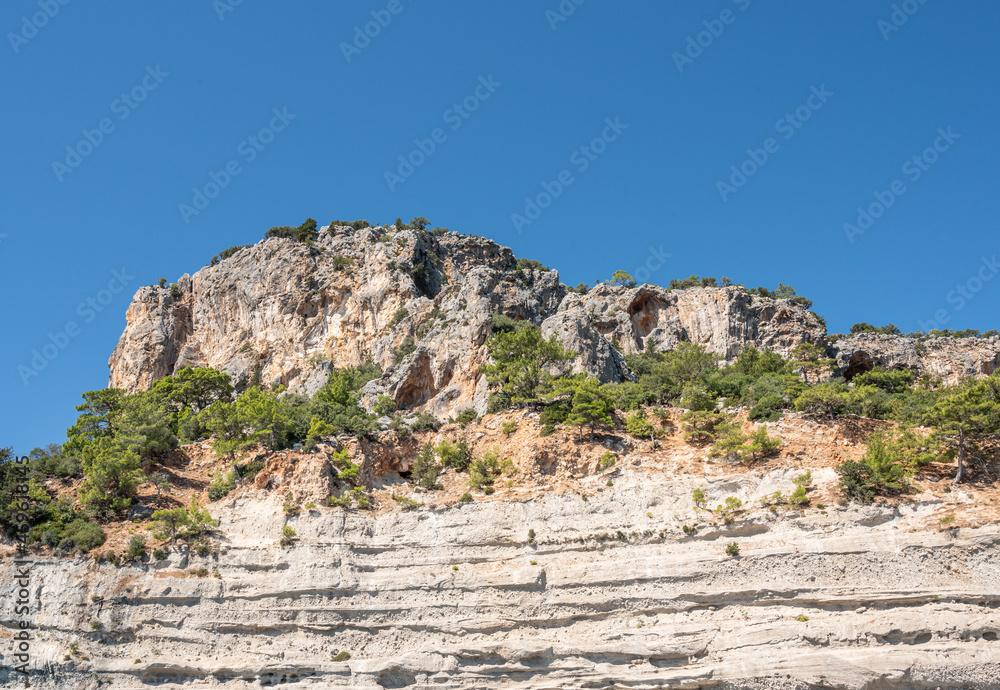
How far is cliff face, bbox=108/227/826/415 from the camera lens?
56.7m

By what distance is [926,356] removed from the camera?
218 ft

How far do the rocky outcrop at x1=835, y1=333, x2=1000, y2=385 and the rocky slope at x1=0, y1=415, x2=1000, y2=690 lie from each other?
34.0m

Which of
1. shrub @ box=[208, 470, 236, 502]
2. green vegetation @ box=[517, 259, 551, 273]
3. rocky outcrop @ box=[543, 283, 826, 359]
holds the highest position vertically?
green vegetation @ box=[517, 259, 551, 273]

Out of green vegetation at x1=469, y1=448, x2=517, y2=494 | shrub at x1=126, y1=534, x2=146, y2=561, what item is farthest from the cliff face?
shrub at x1=126, y1=534, x2=146, y2=561

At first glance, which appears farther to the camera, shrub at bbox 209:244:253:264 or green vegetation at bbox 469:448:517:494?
shrub at bbox 209:244:253:264

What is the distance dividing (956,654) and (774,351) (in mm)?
38454

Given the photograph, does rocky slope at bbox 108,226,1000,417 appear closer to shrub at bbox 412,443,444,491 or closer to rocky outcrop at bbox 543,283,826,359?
rocky outcrop at bbox 543,283,826,359

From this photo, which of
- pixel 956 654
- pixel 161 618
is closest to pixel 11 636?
pixel 161 618

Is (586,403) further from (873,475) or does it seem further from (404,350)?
(404,350)

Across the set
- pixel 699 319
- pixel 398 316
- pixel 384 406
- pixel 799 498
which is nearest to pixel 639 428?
pixel 799 498

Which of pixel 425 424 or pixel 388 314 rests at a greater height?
pixel 388 314

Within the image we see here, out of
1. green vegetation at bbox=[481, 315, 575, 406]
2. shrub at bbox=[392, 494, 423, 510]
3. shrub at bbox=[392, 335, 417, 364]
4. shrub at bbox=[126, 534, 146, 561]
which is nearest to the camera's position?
shrub at bbox=[126, 534, 146, 561]

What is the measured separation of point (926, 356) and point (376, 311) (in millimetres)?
50126

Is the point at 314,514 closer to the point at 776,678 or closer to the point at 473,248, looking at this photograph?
the point at 776,678
